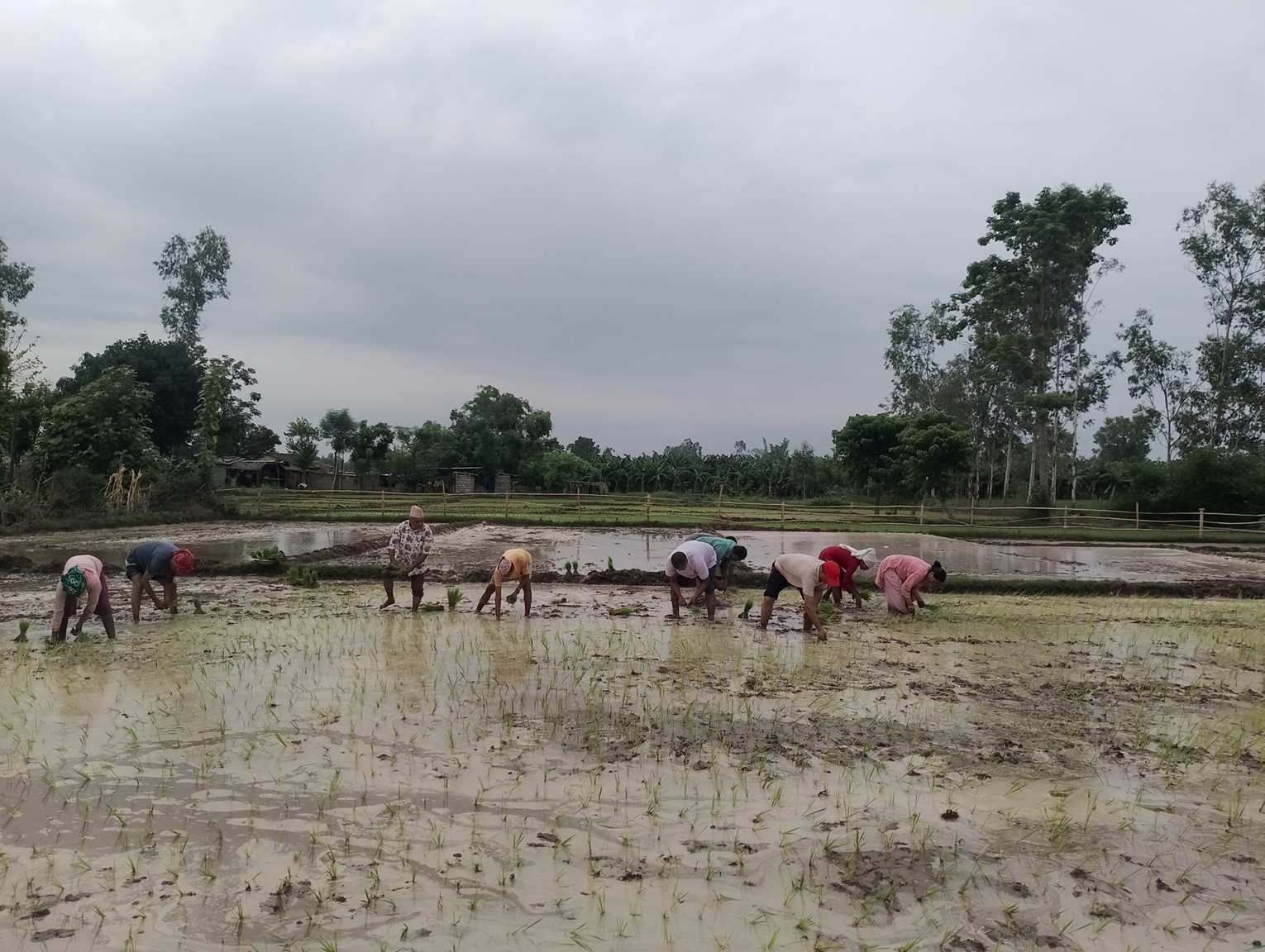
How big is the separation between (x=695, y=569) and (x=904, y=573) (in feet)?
9.46

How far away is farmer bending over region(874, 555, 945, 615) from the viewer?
1033 cm

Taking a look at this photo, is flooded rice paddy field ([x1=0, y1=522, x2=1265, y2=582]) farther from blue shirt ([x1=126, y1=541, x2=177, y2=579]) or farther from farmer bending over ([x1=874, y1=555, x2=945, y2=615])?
blue shirt ([x1=126, y1=541, x2=177, y2=579])

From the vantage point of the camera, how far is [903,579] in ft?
34.7

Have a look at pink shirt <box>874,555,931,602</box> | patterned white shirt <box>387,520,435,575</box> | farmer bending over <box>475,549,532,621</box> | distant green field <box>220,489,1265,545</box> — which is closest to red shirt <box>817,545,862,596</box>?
pink shirt <box>874,555,931,602</box>

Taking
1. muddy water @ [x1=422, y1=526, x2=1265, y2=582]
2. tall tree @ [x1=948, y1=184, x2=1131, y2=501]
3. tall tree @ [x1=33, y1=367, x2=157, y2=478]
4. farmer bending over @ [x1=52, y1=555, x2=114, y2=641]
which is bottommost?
muddy water @ [x1=422, y1=526, x2=1265, y2=582]

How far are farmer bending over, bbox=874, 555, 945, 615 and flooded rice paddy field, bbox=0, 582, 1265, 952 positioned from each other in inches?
91.7

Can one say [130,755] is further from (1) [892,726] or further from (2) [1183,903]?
(2) [1183,903]

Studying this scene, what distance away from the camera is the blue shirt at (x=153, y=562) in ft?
30.8

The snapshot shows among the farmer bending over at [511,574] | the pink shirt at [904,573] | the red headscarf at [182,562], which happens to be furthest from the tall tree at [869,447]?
the red headscarf at [182,562]

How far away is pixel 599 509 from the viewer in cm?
3406

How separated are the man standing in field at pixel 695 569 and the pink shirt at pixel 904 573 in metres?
2.32

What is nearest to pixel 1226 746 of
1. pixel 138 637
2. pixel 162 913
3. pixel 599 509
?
pixel 162 913

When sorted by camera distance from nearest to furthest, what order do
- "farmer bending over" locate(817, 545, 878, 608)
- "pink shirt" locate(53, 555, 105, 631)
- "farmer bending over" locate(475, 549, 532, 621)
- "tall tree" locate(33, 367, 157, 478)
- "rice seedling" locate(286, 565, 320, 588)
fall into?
"pink shirt" locate(53, 555, 105, 631)
"farmer bending over" locate(475, 549, 532, 621)
"farmer bending over" locate(817, 545, 878, 608)
"rice seedling" locate(286, 565, 320, 588)
"tall tree" locate(33, 367, 157, 478)

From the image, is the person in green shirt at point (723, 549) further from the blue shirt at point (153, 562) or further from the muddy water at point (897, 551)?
the blue shirt at point (153, 562)
